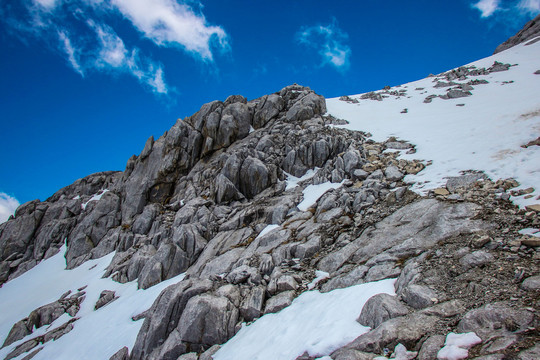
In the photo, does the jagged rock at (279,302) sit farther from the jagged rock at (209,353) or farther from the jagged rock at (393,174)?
the jagged rock at (393,174)

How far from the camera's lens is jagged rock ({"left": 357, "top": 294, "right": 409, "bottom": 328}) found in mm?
8414

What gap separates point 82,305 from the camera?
25.6m

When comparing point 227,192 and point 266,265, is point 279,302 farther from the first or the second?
point 227,192

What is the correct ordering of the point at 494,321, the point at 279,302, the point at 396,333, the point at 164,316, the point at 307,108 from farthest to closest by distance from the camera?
the point at 307,108 < the point at 164,316 < the point at 279,302 < the point at 396,333 < the point at 494,321

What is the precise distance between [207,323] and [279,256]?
5939 millimetres

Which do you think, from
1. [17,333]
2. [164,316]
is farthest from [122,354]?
[17,333]

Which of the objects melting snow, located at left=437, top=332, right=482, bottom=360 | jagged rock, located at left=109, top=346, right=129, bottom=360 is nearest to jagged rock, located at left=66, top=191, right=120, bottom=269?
jagged rock, located at left=109, top=346, right=129, bottom=360

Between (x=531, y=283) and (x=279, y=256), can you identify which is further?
(x=279, y=256)

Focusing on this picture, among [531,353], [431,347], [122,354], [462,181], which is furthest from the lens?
[462,181]

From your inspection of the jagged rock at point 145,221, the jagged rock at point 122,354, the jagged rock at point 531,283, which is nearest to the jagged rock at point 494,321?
the jagged rock at point 531,283

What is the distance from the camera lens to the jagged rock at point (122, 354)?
50.0 feet

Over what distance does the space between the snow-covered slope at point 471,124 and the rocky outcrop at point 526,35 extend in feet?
74.2

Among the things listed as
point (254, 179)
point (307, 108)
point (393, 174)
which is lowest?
point (393, 174)

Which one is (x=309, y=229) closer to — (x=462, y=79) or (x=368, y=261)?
(x=368, y=261)
